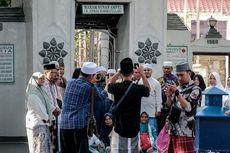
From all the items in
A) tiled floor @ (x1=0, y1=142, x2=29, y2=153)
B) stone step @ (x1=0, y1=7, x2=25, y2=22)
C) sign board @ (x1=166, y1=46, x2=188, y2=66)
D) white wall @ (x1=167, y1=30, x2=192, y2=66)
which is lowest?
tiled floor @ (x1=0, y1=142, x2=29, y2=153)

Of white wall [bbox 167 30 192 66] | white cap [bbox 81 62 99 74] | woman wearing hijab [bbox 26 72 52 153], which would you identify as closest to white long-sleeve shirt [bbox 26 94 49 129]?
woman wearing hijab [bbox 26 72 52 153]

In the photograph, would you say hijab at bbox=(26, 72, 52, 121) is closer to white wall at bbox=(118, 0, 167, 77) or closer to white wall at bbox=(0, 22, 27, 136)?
white wall at bbox=(118, 0, 167, 77)

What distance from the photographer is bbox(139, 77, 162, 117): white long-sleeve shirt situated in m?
11.5

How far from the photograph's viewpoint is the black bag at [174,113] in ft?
24.7

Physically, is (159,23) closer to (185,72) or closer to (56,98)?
(56,98)

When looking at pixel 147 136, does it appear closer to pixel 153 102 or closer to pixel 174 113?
pixel 153 102

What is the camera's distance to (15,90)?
14.2 meters

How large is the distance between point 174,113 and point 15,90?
7341 mm

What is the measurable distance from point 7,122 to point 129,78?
7108mm

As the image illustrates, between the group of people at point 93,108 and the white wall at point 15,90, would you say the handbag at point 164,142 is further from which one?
the white wall at point 15,90

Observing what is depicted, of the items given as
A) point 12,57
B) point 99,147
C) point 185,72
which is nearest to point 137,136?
point 185,72

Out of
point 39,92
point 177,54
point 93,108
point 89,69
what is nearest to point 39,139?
point 39,92

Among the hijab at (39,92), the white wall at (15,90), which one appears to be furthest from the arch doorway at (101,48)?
the hijab at (39,92)

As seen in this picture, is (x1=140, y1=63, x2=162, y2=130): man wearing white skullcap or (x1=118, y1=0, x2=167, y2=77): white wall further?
(x1=118, y1=0, x2=167, y2=77): white wall
